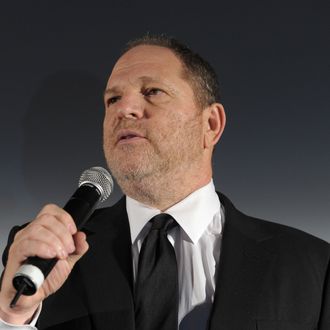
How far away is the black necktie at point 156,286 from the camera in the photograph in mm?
871

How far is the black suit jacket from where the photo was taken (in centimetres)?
90

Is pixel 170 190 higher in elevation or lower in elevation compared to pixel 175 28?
lower

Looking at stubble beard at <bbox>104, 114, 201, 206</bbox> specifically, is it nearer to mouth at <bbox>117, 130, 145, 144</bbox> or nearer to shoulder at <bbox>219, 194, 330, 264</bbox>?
mouth at <bbox>117, 130, 145, 144</bbox>

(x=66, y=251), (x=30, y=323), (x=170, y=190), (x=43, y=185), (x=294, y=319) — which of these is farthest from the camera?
(x=43, y=185)

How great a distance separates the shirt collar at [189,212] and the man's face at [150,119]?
7cm

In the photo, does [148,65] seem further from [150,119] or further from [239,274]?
[239,274]

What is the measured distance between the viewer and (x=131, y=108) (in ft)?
3.39

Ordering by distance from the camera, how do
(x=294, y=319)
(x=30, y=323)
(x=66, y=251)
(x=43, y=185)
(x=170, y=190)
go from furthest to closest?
(x=43, y=185) → (x=170, y=190) → (x=294, y=319) → (x=30, y=323) → (x=66, y=251)

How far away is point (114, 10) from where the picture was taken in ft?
4.56

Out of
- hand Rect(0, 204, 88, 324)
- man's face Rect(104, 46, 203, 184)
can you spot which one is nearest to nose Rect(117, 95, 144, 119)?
man's face Rect(104, 46, 203, 184)

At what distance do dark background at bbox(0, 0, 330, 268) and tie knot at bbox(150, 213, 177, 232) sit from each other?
382 mm

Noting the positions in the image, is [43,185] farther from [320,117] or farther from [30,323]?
[320,117]

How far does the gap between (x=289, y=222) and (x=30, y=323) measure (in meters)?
0.83

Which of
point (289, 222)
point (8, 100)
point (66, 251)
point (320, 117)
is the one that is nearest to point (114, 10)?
point (8, 100)
